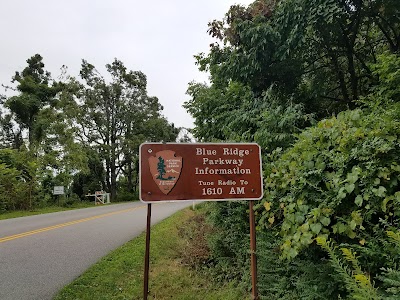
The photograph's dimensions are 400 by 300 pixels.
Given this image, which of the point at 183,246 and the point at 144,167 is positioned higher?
the point at 144,167

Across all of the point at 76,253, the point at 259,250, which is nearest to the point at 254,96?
the point at 259,250

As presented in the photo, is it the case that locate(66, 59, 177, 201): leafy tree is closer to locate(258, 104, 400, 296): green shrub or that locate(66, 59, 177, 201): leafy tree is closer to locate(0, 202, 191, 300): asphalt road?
locate(0, 202, 191, 300): asphalt road

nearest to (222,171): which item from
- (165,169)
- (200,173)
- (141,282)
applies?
(200,173)

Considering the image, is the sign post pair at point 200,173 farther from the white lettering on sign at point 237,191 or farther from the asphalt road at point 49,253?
the asphalt road at point 49,253

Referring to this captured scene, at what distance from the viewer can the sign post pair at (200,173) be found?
12.1 ft

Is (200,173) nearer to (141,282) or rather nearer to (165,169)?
(165,169)

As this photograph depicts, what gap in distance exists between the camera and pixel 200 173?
12.5 feet

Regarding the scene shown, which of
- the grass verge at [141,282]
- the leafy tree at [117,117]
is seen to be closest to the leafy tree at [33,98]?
the leafy tree at [117,117]

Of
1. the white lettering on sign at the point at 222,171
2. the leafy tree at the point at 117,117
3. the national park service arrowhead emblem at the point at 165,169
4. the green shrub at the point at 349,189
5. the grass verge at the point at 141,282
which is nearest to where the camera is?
the green shrub at the point at 349,189

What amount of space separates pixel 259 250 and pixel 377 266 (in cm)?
166

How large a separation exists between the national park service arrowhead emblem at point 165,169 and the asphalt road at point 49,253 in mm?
2530

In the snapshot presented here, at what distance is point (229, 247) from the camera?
18.2ft

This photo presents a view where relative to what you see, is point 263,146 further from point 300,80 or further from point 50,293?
point 50,293

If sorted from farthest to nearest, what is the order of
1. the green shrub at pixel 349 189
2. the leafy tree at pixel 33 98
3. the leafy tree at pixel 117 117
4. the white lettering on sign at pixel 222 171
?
the leafy tree at pixel 117 117
the leafy tree at pixel 33 98
the white lettering on sign at pixel 222 171
the green shrub at pixel 349 189
